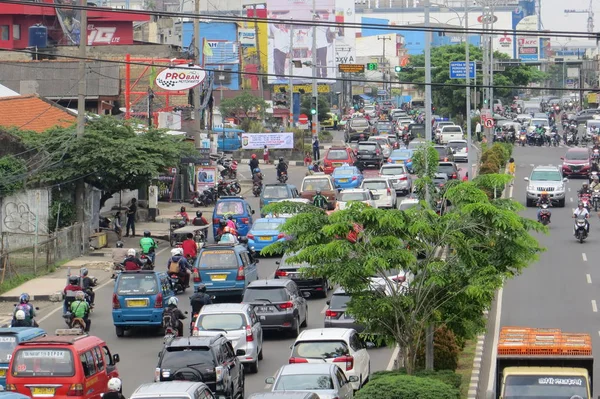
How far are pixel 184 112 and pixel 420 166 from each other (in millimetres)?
45714

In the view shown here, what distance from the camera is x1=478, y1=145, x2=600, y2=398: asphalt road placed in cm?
3119

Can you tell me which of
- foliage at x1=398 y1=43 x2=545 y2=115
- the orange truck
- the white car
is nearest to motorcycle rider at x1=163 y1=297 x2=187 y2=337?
the white car

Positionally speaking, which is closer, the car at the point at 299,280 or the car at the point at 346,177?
the car at the point at 299,280

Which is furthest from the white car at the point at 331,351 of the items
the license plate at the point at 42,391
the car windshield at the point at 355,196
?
the car windshield at the point at 355,196

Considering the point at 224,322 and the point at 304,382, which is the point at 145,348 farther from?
the point at 304,382

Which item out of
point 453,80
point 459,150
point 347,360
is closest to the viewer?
point 347,360

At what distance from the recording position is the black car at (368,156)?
2699 inches

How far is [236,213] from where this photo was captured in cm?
4366

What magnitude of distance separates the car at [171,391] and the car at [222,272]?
45.7 ft

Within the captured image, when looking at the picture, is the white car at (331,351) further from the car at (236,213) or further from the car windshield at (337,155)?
the car windshield at (337,155)

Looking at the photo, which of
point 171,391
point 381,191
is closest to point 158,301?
point 171,391

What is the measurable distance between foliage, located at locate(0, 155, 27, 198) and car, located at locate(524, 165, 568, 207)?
21965 millimetres

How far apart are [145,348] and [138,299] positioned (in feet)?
4.14

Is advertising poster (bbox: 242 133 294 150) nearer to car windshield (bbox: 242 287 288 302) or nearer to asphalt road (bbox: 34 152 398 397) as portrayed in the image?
asphalt road (bbox: 34 152 398 397)
